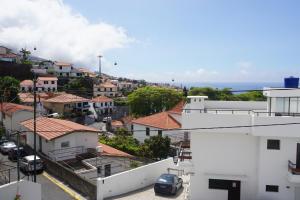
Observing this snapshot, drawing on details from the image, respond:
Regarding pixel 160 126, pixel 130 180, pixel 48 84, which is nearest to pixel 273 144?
pixel 130 180

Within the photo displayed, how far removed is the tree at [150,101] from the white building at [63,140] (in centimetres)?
3751

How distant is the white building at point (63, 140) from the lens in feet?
87.6

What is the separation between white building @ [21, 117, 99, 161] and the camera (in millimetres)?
26703

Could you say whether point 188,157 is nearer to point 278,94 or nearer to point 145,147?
point 278,94

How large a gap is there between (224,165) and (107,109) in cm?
7385

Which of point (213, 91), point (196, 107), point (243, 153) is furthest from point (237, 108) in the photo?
point (213, 91)

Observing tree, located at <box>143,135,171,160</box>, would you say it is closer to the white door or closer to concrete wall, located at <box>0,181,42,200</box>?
the white door

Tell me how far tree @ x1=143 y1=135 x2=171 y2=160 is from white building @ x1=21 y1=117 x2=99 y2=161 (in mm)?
7719

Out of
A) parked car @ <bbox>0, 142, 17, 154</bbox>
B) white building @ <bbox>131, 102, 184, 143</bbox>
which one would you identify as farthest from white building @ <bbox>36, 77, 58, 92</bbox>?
parked car @ <bbox>0, 142, 17, 154</bbox>

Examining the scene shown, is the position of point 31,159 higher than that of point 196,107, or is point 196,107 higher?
point 196,107

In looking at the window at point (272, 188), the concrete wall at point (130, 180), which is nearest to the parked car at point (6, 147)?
the concrete wall at point (130, 180)

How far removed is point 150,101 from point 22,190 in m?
50.3

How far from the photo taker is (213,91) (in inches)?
2869

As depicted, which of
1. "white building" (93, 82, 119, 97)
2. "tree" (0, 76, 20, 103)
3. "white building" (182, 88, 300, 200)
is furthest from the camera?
"white building" (93, 82, 119, 97)
